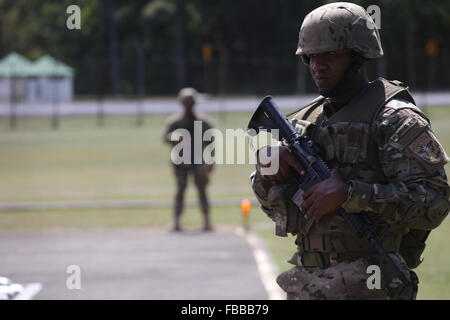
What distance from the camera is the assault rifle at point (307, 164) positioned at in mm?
3949

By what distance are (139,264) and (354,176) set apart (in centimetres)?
710

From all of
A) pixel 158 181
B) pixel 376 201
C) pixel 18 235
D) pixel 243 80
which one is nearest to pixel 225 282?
pixel 18 235

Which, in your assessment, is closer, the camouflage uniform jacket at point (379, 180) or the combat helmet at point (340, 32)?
the camouflage uniform jacket at point (379, 180)

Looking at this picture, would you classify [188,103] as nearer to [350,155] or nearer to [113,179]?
[113,179]

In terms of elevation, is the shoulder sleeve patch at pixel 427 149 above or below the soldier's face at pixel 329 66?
below

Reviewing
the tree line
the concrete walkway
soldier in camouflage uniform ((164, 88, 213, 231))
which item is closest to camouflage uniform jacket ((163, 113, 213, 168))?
soldier in camouflage uniform ((164, 88, 213, 231))

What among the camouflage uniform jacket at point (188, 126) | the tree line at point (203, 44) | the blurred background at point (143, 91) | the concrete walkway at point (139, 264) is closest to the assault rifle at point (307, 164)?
the blurred background at point (143, 91)

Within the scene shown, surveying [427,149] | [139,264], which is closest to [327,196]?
[427,149]

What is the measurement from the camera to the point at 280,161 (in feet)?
13.5

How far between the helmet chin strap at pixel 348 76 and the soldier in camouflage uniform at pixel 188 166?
9.23 m

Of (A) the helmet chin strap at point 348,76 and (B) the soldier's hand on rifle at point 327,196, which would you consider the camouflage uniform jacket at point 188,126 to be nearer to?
(A) the helmet chin strap at point 348,76

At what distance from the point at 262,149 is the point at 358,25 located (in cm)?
72

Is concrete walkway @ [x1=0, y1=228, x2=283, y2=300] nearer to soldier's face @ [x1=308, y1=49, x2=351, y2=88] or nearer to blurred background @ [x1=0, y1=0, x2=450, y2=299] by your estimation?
blurred background @ [x1=0, y1=0, x2=450, y2=299]

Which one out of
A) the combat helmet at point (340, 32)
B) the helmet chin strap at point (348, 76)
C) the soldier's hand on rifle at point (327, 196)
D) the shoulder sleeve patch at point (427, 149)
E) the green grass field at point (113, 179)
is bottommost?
the green grass field at point (113, 179)
